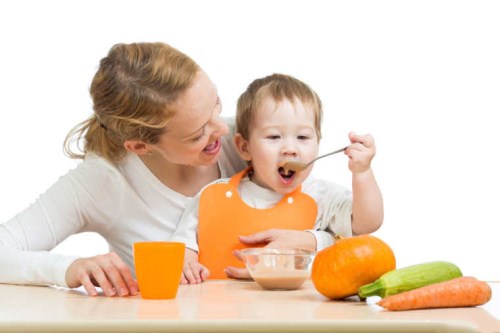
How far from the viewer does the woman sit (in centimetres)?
158

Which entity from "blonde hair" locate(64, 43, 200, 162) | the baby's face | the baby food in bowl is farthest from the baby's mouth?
the baby food in bowl

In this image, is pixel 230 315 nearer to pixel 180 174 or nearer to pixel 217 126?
pixel 217 126

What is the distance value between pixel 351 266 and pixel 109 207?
3.11 ft

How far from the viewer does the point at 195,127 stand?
5.65 feet

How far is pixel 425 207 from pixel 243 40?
0.99m

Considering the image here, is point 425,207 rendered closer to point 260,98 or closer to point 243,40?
point 243,40

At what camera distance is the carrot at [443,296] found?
3.55ft

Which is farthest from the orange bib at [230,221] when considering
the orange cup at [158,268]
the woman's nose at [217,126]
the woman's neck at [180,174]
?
the orange cup at [158,268]

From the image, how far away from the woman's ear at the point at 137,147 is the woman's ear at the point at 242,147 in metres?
0.25

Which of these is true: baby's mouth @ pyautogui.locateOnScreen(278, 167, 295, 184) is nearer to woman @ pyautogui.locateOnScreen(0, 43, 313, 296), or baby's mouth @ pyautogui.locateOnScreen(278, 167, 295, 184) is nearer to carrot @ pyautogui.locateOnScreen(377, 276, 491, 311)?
woman @ pyautogui.locateOnScreen(0, 43, 313, 296)

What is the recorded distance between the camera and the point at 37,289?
147cm

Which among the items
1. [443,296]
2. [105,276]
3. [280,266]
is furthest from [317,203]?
[443,296]

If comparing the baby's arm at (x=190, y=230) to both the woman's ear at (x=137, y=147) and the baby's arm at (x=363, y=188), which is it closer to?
the woman's ear at (x=137, y=147)

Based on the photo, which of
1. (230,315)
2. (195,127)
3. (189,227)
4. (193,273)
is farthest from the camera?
(189,227)
